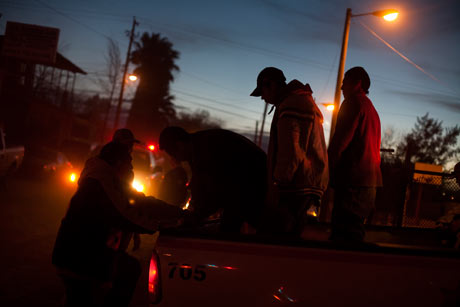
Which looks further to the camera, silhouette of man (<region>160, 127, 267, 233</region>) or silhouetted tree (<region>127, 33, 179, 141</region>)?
silhouetted tree (<region>127, 33, 179, 141</region>)

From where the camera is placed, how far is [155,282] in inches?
87.0

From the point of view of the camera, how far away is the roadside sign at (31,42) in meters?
26.3

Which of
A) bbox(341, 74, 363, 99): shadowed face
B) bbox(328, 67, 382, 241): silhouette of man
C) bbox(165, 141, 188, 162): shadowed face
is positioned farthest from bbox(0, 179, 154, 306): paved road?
bbox(341, 74, 363, 99): shadowed face

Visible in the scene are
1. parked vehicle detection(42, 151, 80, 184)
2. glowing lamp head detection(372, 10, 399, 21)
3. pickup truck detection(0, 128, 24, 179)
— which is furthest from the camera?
parked vehicle detection(42, 151, 80, 184)

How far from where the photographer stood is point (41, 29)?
87.5 ft

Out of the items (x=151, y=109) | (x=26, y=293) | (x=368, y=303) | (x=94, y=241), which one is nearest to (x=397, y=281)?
(x=368, y=303)

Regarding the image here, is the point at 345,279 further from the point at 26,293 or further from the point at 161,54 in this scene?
the point at 161,54

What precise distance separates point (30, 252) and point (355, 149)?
5606mm

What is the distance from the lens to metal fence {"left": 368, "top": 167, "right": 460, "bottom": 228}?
265 inches

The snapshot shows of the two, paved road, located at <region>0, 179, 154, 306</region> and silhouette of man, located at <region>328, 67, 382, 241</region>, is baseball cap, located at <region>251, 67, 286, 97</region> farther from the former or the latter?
paved road, located at <region>0, 179, 154, 306</region>

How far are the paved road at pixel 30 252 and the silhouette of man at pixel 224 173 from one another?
2.57 m

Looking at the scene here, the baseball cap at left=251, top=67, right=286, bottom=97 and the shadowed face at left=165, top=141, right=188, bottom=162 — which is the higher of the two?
the baseball cap at left=251, top=67, right=286, bottom=97

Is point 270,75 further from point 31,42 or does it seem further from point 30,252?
point 31,42

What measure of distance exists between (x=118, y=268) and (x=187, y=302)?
1.26 m
